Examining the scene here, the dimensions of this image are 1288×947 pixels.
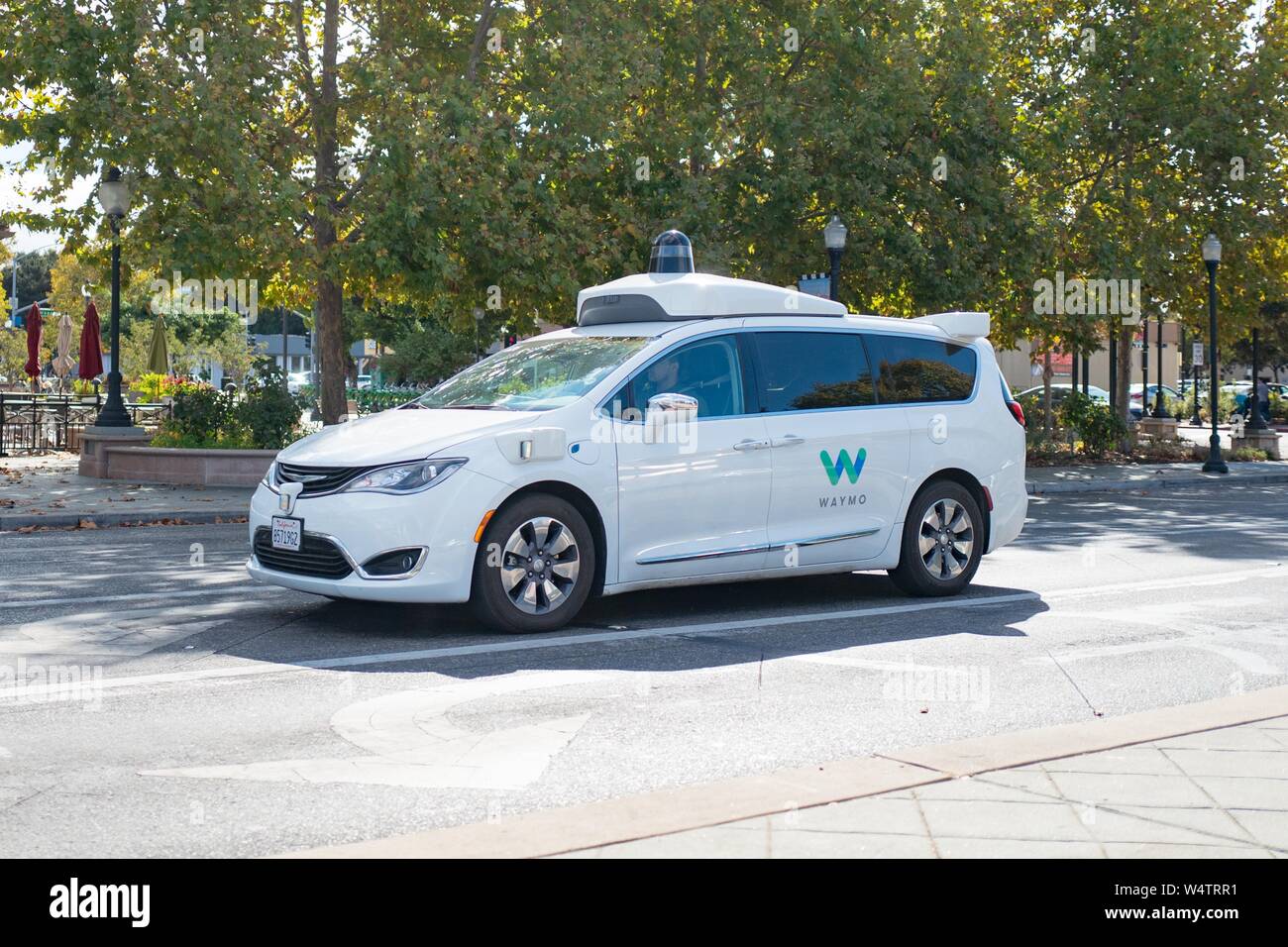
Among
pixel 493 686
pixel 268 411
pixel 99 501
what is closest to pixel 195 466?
pixel 268 411

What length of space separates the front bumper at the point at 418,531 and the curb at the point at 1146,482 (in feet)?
53.9

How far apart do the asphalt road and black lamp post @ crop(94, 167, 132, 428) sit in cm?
1101

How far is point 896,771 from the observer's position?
5.15m

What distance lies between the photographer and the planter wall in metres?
20.8

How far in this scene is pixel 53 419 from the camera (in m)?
29.7

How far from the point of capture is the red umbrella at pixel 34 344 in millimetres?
33219
